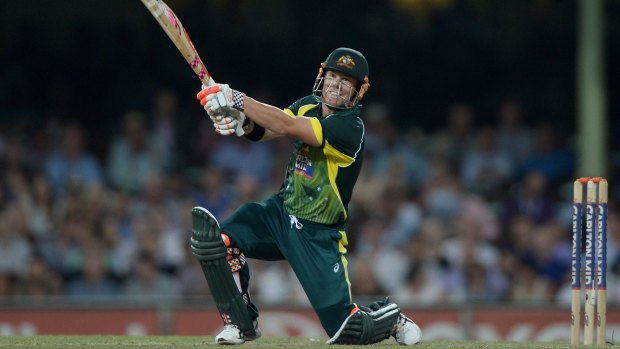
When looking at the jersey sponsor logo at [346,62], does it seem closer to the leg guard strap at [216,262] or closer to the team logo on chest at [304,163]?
the team logo on chest at [304,163]

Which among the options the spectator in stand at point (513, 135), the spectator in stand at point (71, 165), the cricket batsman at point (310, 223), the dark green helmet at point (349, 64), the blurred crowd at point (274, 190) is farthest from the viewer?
the spectator in stand at point (513, 135)

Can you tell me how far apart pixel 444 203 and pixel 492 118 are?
5.17 feet

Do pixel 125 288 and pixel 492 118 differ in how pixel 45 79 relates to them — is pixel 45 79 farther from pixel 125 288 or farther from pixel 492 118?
pixel 492 118

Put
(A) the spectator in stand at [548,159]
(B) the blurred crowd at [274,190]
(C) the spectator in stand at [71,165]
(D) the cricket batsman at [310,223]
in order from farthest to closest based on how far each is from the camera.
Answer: (A) the spectator in stand at [548,159]
(C) the spectator in stand at [71,165]
(B) the blurred crowd at [274,190]
(D) the cricket batsman at [310,223]

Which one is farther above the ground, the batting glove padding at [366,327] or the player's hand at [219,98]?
the player's hand at [219,98]

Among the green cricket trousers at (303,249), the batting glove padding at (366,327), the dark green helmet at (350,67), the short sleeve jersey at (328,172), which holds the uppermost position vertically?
the dark green helmet at (350,67)

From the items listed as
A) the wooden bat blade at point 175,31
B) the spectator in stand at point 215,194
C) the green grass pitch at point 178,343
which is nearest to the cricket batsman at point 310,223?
the green grass pitch at point 178,343

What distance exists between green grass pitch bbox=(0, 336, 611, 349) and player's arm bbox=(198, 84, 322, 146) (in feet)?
3.79

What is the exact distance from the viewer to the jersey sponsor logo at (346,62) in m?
6.49

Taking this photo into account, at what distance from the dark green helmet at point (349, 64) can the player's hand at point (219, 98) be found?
69 cm

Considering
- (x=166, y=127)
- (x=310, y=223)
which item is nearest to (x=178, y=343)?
(x=310, y=223)

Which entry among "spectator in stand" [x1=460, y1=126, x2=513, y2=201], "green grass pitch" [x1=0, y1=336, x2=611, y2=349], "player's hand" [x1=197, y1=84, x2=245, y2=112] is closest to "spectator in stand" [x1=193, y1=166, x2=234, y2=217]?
"spectator in stand" [x1=460, y1=126, x2=513, y2=201]

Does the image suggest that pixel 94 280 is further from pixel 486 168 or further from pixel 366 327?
pixel 366 327

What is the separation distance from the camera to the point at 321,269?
641 centimetres
